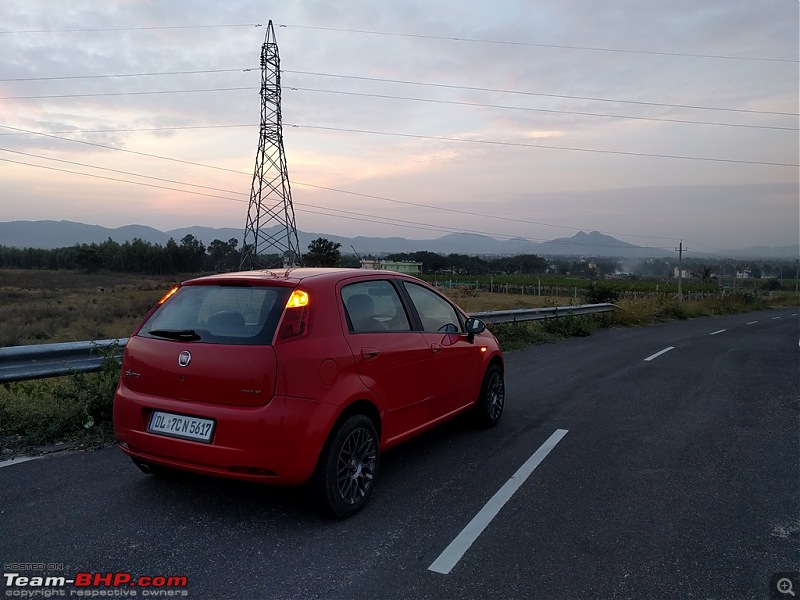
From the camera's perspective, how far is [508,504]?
14.0ft

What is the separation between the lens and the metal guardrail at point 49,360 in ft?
18.5

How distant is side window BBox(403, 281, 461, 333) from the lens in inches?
211

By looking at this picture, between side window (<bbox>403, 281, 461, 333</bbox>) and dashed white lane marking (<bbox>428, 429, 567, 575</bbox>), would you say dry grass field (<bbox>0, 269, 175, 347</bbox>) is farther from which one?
dashed white lane marking (<bbox>428, 429, 567, 575</bbox>)

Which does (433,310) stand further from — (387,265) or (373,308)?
(387,265)

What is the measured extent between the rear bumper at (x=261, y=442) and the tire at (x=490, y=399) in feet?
8.59

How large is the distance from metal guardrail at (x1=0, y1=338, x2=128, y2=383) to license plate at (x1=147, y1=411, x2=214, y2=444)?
8.23 feet

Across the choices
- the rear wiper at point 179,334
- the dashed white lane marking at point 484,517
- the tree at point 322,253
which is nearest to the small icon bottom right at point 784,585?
the dashed white lane marking at point 484,517

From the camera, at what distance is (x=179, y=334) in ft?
13.5

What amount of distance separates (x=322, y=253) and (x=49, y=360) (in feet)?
86.9

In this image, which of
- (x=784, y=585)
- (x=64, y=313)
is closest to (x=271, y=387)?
(x=784, y=585)

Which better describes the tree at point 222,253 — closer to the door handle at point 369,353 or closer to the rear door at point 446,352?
the rear door at point 446,352

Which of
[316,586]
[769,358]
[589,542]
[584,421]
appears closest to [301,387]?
[316,586]

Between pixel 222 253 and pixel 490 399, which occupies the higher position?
pixel 222 253

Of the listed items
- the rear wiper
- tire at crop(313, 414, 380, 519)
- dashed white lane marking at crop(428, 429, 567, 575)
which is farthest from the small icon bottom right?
the rear wiper
